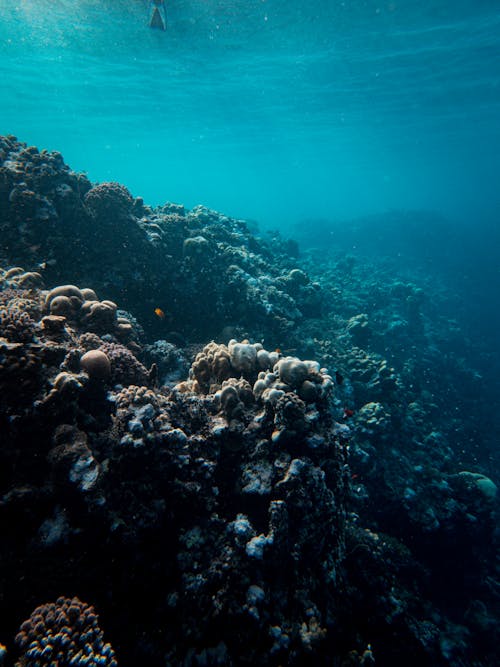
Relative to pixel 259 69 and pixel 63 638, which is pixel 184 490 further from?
pixel 259 69

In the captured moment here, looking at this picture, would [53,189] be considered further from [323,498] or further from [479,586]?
[479,586]

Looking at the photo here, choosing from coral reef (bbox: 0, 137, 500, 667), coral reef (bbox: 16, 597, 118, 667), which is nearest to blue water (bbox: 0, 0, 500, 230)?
coral reef (bbox: 0, 137, 500, 667)

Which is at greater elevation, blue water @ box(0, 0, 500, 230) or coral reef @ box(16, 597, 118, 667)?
blue water @ box(0, 0, 500, 230)

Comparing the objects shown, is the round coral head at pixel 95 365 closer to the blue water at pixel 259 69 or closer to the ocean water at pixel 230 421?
the ocean water at pixel 230 421

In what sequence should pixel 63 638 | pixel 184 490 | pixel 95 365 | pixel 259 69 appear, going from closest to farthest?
pixel 63 638 → pixel 184 490 → pixel 95 365 → pixel 259 69

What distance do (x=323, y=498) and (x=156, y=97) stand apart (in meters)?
38.2

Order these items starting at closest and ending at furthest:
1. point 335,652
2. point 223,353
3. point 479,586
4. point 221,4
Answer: point 335,652 → point 223,353 → point 479,586 → point 221,4

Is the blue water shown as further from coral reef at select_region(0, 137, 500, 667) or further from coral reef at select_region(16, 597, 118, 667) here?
coral reef at select_region(16, 597, 118, 667)

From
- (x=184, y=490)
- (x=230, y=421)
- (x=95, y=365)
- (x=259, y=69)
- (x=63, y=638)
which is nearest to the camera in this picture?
(x=63, y=638)

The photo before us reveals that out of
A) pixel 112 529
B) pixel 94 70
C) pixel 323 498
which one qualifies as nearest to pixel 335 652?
pixel 323 498

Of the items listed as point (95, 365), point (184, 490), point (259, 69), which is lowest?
point (184, 490)

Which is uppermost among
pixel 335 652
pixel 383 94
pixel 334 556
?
pixel 383 94

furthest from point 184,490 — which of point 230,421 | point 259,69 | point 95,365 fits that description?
point 259,69

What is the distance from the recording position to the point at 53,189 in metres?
8.24
